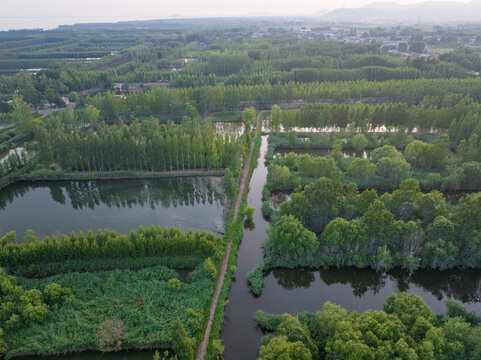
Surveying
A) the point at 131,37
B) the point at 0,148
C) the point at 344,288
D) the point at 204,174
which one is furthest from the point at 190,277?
the point at 131,37

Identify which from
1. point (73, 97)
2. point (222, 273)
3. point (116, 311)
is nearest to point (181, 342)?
point (116, 311)

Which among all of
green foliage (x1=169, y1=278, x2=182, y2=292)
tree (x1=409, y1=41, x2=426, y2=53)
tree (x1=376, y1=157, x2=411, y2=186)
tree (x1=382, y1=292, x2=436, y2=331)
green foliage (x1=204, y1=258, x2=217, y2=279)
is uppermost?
tree (x1=409, y1=41, x2=426, y2=53)

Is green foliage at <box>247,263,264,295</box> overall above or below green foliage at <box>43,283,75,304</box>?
below

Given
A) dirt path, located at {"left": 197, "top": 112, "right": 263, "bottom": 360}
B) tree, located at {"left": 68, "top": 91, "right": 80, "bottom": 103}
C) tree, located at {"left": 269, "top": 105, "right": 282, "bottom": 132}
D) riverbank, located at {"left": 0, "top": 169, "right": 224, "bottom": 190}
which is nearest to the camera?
dirt path, located at {"left": 197, "top": 112, "right": 263, "bottom": 360}

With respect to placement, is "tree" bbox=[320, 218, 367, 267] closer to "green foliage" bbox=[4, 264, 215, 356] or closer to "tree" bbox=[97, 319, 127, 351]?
"green foliage" bbox=[4, 264, 215, 356]

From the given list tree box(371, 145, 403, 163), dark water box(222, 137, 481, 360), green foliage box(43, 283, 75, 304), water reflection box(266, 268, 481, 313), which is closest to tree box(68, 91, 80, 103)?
green foliage box(43, 283, 75, 304)

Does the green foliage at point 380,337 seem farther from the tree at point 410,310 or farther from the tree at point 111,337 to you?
the tree at point 111,337
